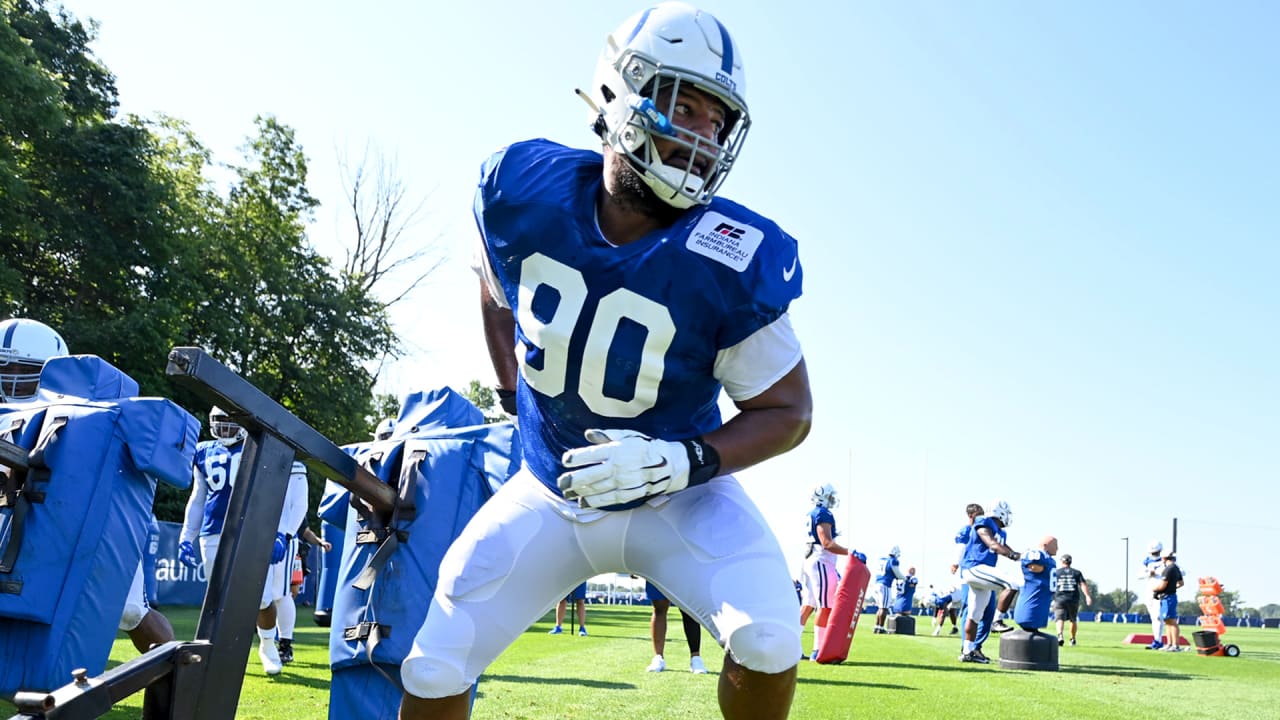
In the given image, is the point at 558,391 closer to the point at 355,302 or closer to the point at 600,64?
the point at 600,64

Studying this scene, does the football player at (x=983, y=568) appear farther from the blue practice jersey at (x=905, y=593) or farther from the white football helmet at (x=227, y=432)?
the blue practice jersey at (x=905, y=593)

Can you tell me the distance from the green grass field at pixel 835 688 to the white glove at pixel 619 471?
155 inches

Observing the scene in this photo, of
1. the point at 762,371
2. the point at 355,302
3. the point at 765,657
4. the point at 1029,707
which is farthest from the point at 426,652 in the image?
the point at 355,302

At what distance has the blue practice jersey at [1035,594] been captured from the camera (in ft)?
40.0

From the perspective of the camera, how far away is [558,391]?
290 centimetres

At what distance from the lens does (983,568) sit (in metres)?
14.0

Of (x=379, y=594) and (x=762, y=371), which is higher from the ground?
(x=762, y=371)

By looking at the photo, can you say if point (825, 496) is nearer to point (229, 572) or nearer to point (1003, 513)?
point (1003, 513)

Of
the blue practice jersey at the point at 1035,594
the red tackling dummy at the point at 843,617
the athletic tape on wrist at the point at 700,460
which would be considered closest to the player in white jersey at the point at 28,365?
the athletic tape on wrist at the point at 700,460

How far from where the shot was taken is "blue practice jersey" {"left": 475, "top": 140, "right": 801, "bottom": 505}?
272 centimetres

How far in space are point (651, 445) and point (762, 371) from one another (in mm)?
430

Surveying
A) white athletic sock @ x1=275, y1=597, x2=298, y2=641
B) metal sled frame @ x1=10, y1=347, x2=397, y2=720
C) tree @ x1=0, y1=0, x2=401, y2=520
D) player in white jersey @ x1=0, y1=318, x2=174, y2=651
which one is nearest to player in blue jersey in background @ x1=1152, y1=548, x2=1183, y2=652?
white athletic sock @ x1=275, y1=597, x2=298, y2=641

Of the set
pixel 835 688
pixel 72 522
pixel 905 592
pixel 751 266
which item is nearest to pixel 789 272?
pixel 751 266

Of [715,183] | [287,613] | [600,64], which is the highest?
[600,64]
